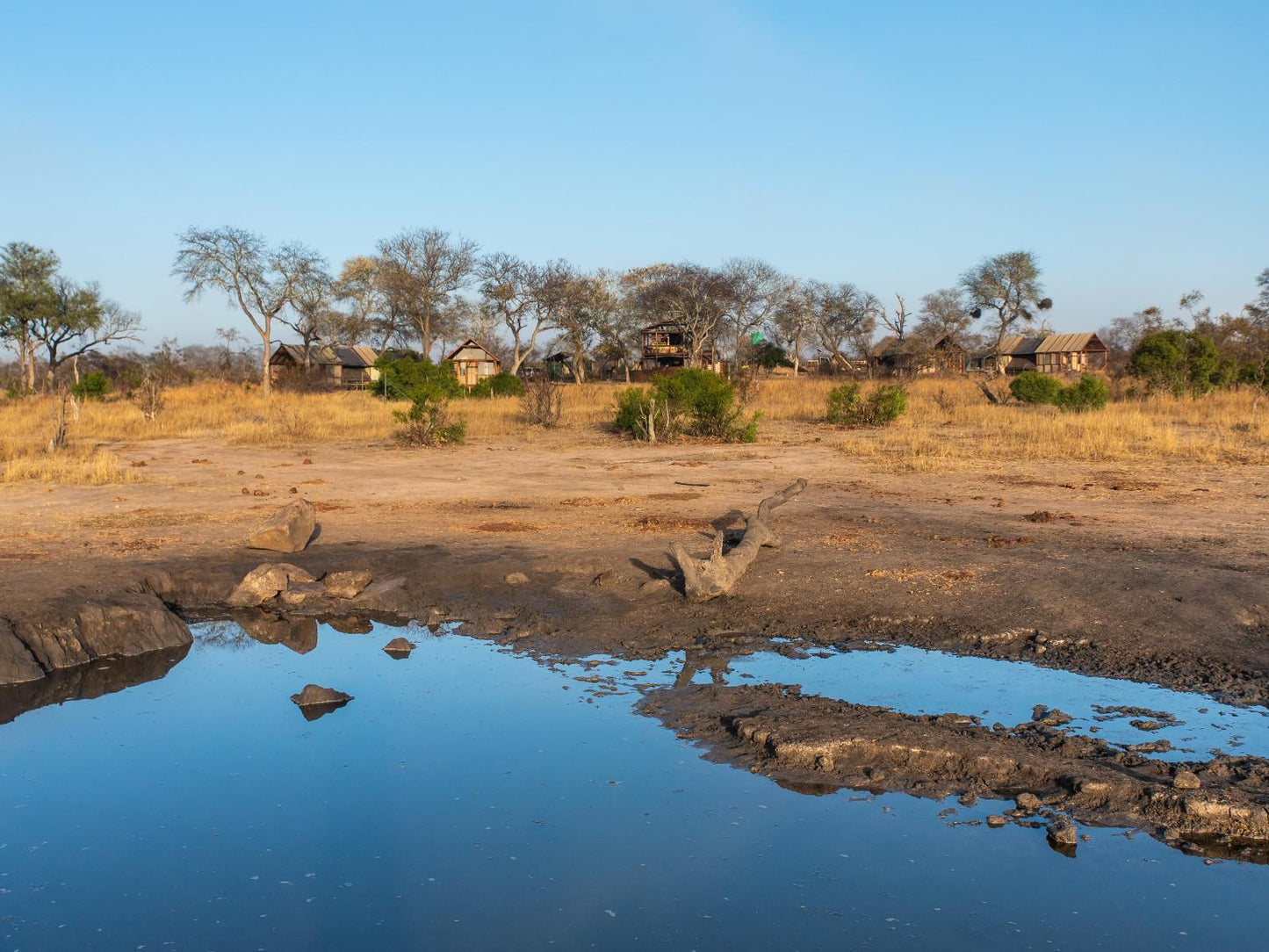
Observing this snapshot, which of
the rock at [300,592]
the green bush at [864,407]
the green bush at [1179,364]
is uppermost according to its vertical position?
the green bush at [1179,364]

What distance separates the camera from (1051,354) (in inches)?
2554

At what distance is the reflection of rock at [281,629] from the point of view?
7.36 m

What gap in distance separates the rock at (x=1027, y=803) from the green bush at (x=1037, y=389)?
23.6 meters

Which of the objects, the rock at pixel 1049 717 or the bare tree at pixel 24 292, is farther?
the bare tree at pixel 24 292

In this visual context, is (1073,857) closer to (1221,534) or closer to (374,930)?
(374,930)

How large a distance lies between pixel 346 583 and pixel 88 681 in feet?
7.08

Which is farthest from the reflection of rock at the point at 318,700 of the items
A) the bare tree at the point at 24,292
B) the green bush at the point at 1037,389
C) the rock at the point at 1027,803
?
the bare tree at the point at 24,292

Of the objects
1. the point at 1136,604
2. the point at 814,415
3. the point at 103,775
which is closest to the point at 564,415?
the point at 814,415

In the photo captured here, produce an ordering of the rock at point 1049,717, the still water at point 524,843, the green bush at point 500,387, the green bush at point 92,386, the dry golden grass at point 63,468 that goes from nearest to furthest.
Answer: the still water at point 524,843, the rock at point 1049,717, the dry golden grass at point 63,468, the green bush at point 92,386, the green bush at point 500,387

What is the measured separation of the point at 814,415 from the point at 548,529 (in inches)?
596

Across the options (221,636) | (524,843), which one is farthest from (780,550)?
(524,843)

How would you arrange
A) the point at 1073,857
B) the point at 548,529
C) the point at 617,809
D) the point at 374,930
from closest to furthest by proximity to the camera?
1. the point at 374,930
2. the point at 1073,857
3. the point at 617,809
4. the point at 548,529

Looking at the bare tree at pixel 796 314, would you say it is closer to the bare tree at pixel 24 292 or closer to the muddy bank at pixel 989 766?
the bare tree at pixel 24 292

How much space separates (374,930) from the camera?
354 centimetres
